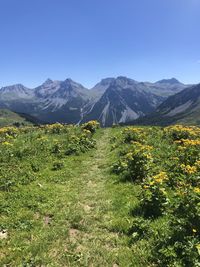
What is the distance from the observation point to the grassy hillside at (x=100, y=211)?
36.2 ft

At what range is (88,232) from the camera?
515 inches

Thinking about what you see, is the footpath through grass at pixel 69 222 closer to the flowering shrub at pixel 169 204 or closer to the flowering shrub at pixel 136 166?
the flowering shrub at pixel 169 204

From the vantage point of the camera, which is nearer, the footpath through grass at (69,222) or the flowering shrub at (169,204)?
the flowering shrub at (169,204)

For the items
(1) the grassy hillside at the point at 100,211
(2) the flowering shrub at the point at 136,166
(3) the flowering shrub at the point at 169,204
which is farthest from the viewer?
(2) the flowering shrub at the point at 136,166

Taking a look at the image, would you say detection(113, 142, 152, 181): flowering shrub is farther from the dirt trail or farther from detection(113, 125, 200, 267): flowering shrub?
the dirt trail

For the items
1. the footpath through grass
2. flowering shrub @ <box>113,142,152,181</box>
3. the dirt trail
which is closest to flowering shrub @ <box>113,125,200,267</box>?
flowering shrub @ <box>113,142,152,181</box>

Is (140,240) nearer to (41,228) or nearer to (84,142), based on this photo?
(41,228)

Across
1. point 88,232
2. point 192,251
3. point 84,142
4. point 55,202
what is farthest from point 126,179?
point 84,142

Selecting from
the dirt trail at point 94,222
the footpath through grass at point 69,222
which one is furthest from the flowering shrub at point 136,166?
the dirt trail at point 94,222

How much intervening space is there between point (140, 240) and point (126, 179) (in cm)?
791

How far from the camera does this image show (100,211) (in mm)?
15086

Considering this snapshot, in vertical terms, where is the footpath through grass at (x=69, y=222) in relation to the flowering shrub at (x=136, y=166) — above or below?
below

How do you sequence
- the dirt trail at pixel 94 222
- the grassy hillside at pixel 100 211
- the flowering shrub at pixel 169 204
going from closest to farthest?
the flowering shrub at pixel 169 204 → the grassy hillside at pixel 100 211 → the dirt trail at pixel 94 222

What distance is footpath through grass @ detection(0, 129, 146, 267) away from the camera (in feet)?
36.3
